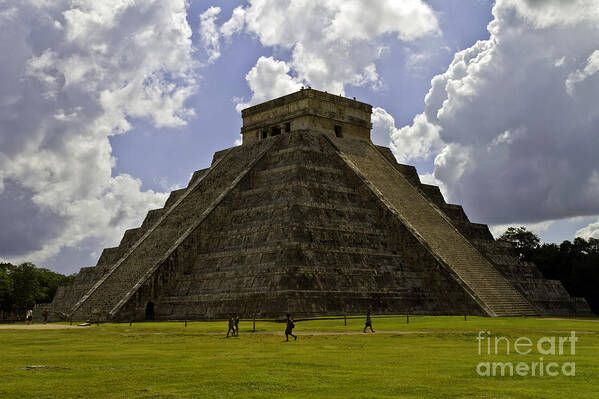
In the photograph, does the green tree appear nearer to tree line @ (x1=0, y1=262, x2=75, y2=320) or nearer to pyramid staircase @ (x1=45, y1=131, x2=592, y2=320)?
pyramid staircase @ (x1=45, y1=131, x2=592, y2=320)

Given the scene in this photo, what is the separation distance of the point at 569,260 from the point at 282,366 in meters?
48.7

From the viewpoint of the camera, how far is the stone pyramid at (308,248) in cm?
3616

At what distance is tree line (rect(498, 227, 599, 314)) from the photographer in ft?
179

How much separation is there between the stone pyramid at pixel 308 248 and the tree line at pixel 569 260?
9899mm

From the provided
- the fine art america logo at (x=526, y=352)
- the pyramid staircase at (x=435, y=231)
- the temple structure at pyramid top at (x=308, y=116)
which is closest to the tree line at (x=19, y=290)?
the temple structure at pyramid top at (x=308, y=116)

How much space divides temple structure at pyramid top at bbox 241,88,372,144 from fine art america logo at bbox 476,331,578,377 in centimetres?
2663

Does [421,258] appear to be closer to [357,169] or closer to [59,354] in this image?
[357,169]

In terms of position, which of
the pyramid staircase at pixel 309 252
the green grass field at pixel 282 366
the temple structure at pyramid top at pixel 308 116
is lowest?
the green grass field at pixel 282 366

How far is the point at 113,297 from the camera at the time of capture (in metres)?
39.4

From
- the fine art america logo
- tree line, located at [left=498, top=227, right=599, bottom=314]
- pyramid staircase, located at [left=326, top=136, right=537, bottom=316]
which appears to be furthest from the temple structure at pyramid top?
the fine art america logo

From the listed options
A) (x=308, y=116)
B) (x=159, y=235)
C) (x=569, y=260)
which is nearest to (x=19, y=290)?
(x=159, y=235)

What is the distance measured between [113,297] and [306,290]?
11.9 meters

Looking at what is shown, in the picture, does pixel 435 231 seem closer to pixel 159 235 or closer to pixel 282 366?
pixel 159 235

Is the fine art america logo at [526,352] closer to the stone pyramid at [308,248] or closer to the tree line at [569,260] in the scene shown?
the stone pyramid at [308,248]
